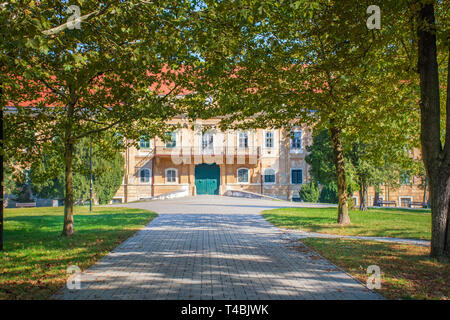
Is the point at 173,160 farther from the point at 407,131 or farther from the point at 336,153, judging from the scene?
the point at 407,131

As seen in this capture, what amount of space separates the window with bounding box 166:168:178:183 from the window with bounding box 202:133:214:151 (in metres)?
4.08

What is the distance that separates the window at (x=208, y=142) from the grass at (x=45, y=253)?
26.3m

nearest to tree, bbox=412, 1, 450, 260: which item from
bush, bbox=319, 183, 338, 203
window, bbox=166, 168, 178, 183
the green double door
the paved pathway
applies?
the paved pathway

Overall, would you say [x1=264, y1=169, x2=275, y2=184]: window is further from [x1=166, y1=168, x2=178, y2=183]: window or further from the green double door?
[x1=166, y1=168, x2=178, y2=183]: window

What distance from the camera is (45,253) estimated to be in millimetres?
9008

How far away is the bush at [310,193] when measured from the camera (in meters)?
36.8

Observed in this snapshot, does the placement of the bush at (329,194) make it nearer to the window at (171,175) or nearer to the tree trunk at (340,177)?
the window at (171,175)

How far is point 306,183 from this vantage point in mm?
40125

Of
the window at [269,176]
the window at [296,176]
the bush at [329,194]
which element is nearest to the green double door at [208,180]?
the window at [269,176]

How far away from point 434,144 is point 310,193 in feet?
96.6

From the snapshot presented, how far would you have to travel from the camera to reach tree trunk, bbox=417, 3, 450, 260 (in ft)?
25.9

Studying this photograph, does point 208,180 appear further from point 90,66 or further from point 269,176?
point 90,66

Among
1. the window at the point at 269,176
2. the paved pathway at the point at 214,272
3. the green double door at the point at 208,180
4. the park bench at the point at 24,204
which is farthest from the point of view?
the window at the point at 269,176

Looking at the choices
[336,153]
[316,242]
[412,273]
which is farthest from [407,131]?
[412,273]
